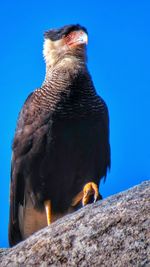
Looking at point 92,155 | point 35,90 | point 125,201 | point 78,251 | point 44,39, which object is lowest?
point 78,251

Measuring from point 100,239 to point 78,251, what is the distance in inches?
5.8

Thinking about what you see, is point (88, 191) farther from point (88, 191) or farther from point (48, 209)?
point (48, 209)

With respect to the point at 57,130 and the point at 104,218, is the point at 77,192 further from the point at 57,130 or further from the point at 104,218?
the point at 104,218

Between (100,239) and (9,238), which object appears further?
(9,238)

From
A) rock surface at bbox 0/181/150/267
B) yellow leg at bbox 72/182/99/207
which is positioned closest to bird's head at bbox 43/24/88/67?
yellow leg at bbox 72/182/99/207

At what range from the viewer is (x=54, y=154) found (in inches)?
272

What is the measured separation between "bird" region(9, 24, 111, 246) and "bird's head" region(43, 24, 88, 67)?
2.20 feet

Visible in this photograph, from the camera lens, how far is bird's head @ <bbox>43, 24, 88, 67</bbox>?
7.87m

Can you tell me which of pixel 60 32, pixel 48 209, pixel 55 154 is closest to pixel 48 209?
pixel 48 209

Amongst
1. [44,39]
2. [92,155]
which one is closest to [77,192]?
[92,155]

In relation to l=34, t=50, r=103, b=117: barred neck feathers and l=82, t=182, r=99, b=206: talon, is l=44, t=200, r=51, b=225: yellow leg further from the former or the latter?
l=34, t=50, r=103, b=117: barred neck feathers

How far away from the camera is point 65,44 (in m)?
8.00

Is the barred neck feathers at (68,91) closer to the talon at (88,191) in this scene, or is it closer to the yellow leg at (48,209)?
the talon at (88,191)

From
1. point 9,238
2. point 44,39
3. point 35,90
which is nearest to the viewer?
point 9,238
